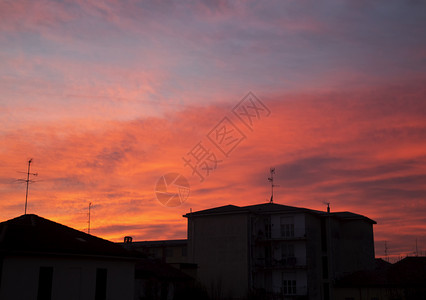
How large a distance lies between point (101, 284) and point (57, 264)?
3686 mm

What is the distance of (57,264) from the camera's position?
2948cm

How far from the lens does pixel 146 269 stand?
149 feet

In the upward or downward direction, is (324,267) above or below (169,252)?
below

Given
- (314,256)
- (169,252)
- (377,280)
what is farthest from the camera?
(169,252)

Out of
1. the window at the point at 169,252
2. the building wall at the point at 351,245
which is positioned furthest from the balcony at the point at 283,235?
the window at the point at 169,252

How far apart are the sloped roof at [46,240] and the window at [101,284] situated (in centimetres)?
124

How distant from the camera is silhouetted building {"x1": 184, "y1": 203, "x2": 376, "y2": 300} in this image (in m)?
57.3

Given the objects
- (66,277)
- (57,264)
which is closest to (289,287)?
(66,277)

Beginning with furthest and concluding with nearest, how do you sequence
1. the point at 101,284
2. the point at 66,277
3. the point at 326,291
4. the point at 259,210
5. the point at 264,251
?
the point at 326,291, the point at 264,251, the point at 259,210, the point at 101,284, the point at 66,277

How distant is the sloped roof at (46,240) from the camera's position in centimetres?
2777

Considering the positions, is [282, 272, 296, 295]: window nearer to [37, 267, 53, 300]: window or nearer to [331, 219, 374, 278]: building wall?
[331, 219, 374, 278]: building wall

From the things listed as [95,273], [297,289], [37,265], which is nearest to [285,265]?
[297,289]

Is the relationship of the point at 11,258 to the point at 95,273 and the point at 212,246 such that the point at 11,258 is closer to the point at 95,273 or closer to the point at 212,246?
the point at 95,273

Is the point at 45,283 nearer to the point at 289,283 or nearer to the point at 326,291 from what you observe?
the point at 289,283
